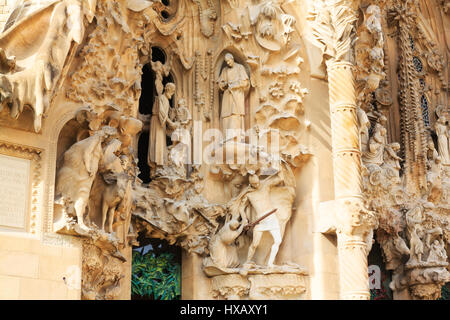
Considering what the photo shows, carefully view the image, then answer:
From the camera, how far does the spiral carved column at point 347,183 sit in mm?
12547

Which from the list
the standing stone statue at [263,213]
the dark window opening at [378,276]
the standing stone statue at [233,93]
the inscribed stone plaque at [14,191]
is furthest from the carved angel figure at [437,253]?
the inscribed stone plaque at [14,191]

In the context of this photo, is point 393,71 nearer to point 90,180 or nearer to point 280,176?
point 280,176

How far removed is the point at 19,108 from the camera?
10688mm

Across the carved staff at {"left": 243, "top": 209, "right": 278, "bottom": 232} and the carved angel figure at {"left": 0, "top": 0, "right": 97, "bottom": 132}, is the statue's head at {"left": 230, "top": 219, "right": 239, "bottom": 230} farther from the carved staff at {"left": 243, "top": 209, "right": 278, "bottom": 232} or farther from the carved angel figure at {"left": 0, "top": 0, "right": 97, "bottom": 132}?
the carved angel figure at {"left": 0, "top": 0, "right": 97, "bottom": 132}

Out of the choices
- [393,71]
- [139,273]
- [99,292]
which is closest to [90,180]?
[99,292]

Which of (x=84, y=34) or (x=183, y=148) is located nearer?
(x=84, y=34)

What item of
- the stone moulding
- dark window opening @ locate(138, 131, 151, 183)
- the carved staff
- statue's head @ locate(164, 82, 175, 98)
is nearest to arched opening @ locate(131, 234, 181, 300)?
dark window opening @ locate(138, 131, 151, 183)

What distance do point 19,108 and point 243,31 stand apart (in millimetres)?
4711

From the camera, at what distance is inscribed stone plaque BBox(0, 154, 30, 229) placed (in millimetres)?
10781

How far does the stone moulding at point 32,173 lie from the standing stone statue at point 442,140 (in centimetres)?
837

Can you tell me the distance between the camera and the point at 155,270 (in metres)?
13.6

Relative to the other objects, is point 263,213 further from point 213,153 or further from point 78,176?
point 78,176

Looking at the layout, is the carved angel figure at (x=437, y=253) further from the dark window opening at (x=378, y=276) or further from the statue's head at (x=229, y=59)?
the statue's head at (x=229, y=59)

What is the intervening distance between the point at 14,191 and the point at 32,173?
1.11ft
